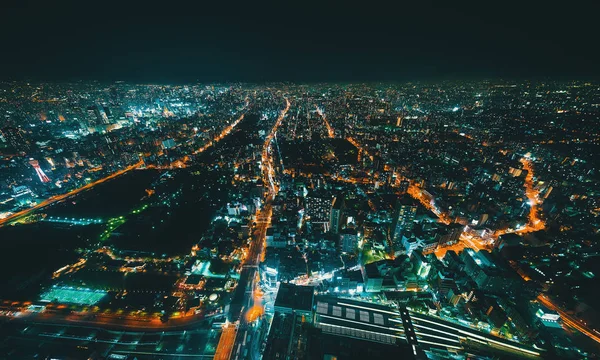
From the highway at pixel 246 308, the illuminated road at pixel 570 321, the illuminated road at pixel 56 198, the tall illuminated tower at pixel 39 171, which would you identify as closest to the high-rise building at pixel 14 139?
the tall illuminated tower at pixel 39 171

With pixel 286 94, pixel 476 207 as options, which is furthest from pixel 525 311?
pixel 286 94

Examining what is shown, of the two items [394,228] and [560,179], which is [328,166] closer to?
[394,228]

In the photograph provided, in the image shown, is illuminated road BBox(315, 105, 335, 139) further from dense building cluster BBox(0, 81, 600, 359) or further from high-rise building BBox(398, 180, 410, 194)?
high-rise building BBox(398, 180, 410, 194)

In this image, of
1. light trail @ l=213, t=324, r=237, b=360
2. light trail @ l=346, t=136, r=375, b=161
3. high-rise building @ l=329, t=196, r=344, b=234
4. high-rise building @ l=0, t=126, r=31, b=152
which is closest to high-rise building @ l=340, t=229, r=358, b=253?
high-rise building @ l=329, t=196, r=344, b=234

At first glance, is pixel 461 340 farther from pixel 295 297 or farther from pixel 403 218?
pixel 295 297

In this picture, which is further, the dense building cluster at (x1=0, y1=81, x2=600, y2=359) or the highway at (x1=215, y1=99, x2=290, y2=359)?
the dense building cluster at (x1=0, y1=81, x2=600, y2=359)

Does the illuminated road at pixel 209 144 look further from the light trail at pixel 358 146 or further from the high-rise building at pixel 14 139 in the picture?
the light trail at pixel 358 146

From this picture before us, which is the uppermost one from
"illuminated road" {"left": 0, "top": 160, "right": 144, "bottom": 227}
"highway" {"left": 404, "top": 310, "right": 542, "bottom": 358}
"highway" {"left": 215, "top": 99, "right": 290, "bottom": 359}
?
"illuminated road" {"left": 0, "top": 160, "right": 144, "bottom": 227}
